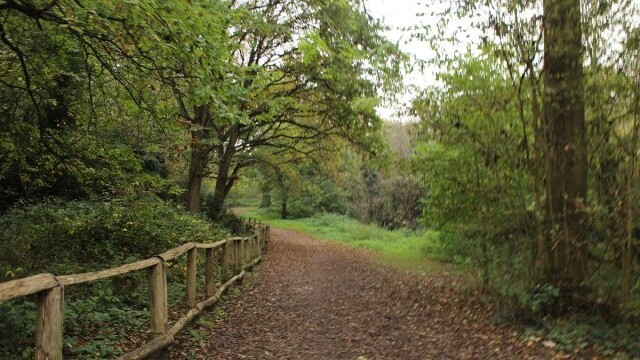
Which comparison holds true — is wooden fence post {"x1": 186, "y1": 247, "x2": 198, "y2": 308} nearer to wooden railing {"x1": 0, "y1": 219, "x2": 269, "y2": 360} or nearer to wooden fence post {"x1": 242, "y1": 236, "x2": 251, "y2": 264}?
wooden railing {"x1": 0, "y1": 219, "x2": 269, "y2": 360}

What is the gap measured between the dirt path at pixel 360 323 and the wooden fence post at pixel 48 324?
2.71 m

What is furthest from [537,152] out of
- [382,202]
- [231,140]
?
[382,202]

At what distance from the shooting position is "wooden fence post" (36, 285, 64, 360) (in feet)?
11.7

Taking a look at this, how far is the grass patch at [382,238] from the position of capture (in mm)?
17219

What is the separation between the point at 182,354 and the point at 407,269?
32.7 ft

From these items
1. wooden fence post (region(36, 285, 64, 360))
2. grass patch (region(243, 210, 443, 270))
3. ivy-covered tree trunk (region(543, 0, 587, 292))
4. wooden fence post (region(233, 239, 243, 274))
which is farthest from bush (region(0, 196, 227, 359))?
grass patch (region(243, 210, 443, 270))

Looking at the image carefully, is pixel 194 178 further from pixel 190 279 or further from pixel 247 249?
pixel 190 279

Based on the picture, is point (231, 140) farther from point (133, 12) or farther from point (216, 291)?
point (133, 12)

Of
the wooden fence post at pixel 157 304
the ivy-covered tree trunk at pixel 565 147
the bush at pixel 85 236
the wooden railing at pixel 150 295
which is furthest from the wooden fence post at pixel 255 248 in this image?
the ivy-covered tree trunk at pixel 565 147

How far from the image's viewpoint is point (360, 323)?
25.8 ft

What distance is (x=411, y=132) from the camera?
31.3 ft

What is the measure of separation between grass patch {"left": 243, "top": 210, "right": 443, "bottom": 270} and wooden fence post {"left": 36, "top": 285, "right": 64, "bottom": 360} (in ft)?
Result: 40.6

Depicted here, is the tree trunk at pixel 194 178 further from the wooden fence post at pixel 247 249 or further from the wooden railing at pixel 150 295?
the wooden railing at pixel 150 295

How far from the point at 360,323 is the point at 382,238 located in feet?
59.6
